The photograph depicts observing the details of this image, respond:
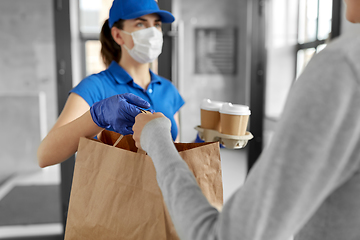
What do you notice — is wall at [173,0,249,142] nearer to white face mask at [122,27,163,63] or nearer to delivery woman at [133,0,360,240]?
white face mask at [122,27,163,63]

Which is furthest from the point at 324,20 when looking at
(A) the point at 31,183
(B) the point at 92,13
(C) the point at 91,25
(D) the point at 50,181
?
(A) the point at 31,183

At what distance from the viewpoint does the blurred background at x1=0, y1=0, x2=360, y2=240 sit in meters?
2.03

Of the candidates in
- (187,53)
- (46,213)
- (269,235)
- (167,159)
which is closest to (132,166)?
(167,159)

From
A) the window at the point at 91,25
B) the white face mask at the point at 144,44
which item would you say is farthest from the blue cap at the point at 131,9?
the window at the point at 91,25

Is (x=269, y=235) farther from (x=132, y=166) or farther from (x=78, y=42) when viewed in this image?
(x=78, y=42)

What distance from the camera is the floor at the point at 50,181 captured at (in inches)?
82.8

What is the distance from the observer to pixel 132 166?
0.68m

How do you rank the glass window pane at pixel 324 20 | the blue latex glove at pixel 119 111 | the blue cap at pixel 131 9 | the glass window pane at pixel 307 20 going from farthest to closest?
the glass window pane at pixel 307 20, the glass window pane at pixel 324 20, the blue cap at pixel 131 9, the blue latex glove at pixel 119 111

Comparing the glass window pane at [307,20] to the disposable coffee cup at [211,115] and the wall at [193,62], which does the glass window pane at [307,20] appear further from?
the disposable coffee cup at [211,115]

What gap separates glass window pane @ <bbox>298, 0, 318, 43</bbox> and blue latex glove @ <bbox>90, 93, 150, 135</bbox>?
269 cm

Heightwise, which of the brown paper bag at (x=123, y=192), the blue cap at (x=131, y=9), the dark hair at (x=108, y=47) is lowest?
the brown paper bag at (x=123, y=192)

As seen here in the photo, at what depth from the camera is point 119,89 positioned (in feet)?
4.10

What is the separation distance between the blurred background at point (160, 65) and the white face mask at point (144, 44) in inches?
21.4

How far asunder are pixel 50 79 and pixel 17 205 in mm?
1672
